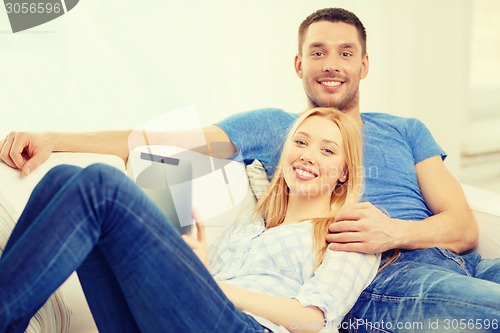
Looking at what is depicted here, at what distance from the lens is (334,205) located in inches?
64.2

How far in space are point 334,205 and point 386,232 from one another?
0.14m

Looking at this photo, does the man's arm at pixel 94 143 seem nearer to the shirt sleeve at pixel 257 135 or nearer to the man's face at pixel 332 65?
the shirt sleeve at pixel 257 135

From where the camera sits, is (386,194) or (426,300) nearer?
(426,300)

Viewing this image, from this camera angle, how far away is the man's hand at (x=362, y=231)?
1.48 m

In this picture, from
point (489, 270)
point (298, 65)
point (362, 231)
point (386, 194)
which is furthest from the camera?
point (298, 65)

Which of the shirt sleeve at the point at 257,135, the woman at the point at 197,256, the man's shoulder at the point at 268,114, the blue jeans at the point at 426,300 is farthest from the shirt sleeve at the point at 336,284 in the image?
the man's shoulder at the point at 268,114

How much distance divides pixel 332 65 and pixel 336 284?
858 millimetres

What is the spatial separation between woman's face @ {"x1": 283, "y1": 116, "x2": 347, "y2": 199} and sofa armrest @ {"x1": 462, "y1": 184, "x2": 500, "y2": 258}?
0.48 m

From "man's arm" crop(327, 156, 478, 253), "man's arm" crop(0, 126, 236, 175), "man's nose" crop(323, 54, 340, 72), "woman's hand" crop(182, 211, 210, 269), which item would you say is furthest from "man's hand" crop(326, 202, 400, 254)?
"man's nose" crop(323, 54, 340, 72)

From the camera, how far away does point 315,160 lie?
160 cm

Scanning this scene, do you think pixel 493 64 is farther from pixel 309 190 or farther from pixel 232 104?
pixel 309 190

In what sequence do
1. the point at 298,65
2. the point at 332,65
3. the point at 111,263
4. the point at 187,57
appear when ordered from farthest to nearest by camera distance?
1. the point at 187,57
2. the point at 298,65
3. the point at 332,65
4. the point at 111,263

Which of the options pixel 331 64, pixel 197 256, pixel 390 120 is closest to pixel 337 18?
pixel 331 64

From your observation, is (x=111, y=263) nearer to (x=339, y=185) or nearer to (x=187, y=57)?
(x=339, y=185)
